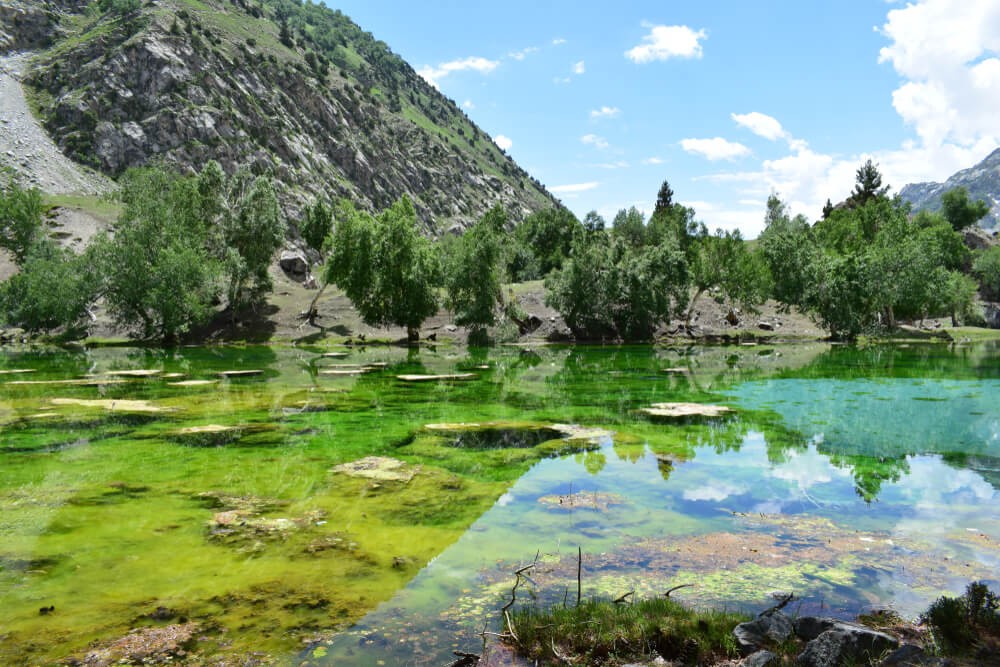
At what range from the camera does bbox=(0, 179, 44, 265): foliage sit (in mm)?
68188

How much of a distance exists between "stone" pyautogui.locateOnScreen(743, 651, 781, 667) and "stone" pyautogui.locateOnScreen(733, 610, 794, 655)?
0.20 meters

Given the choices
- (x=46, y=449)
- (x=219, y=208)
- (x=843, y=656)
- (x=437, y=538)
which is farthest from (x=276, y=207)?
(x=843, y=656)

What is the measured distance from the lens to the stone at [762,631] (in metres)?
4.98

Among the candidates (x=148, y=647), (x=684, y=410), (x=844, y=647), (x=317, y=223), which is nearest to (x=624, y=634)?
(x=844, y=647)

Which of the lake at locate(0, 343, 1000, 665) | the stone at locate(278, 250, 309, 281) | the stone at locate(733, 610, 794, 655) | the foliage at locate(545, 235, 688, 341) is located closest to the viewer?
the stone at locate(733, 610, 794, 655)

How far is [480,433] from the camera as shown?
1636 centimetres

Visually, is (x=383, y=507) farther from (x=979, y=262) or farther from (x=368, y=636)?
(x=979, y=262)

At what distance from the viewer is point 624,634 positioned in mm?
5211

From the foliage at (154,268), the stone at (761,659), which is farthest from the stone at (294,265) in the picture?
the stone at (761,659)

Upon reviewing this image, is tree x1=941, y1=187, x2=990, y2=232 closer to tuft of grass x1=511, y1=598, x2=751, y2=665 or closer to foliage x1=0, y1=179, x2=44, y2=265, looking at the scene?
tuft of grass x1=511, y1=598, x2=751, y2=665

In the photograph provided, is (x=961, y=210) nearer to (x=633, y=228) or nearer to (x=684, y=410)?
(x=633, y=228)

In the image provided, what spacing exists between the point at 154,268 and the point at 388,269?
22151 mm

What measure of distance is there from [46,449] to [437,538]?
11.8 m

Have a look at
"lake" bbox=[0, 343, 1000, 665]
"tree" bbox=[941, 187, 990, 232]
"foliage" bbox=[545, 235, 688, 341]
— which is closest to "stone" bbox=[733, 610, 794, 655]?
"lake" bbox=[0, 343, 1000, 665]
